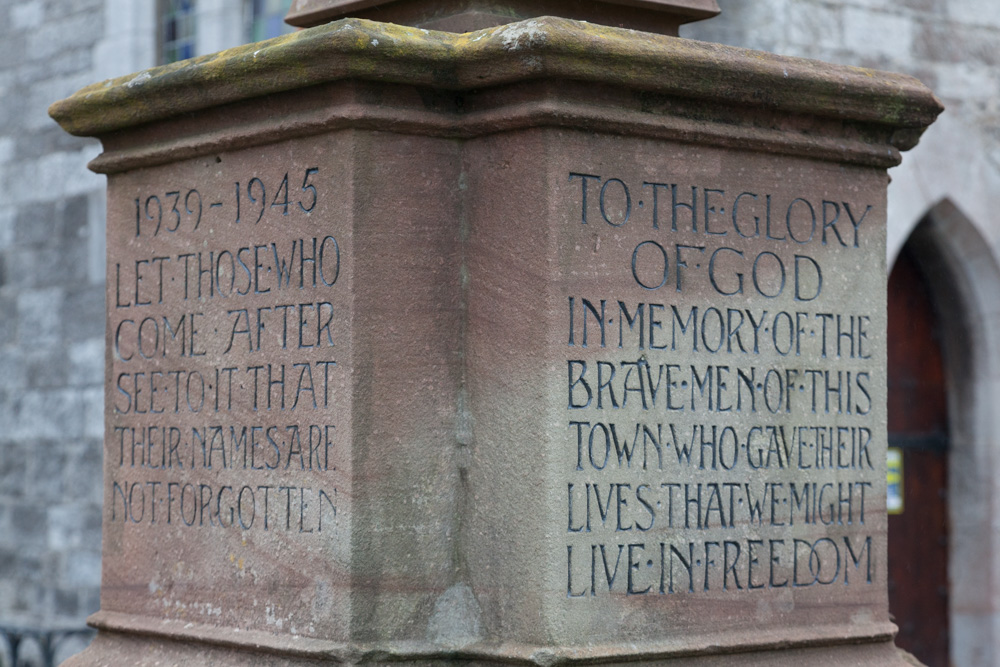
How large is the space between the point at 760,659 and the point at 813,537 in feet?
0.78

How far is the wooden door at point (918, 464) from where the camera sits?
23.7 feet

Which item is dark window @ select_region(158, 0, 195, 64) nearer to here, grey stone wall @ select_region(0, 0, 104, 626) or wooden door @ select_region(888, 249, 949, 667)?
grey stone wall @ select_region(0, 0, 104, 626)

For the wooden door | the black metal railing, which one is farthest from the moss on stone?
the wooden door

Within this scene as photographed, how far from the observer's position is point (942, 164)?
6766mm

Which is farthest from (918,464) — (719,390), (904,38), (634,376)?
(634,376)

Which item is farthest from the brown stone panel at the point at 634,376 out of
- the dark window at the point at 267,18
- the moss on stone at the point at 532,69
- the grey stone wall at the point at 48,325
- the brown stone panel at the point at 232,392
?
the grey stone wall at the point at 48,325

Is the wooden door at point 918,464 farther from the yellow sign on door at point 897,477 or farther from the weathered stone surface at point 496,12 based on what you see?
the weathered stone surface at point 496,12

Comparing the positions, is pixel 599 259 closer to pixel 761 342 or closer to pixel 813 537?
pixel 761 342

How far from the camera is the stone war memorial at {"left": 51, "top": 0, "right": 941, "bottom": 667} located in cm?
235

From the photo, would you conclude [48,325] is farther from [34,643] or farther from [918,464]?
[918,464]

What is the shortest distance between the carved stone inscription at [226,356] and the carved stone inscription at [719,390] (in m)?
0.40

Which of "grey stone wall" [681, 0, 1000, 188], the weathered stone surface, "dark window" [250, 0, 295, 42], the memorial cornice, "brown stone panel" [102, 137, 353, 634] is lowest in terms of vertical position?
"brown stone panel" [102, 137, 353, 634]

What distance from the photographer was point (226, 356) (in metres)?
2.61

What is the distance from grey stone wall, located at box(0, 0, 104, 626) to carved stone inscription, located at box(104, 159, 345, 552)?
4473 millimetres
